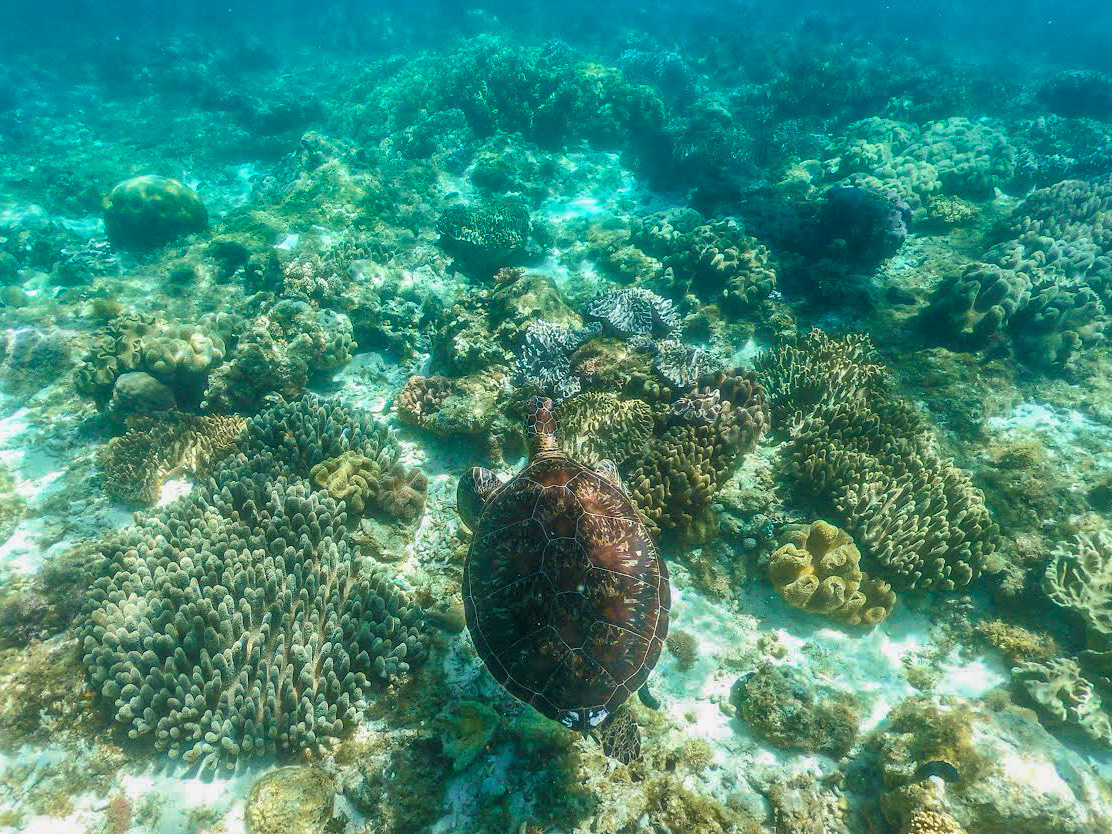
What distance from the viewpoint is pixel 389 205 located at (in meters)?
13.4

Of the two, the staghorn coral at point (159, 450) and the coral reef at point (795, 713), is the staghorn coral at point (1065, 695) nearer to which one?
the coral reef at point (795, 713)

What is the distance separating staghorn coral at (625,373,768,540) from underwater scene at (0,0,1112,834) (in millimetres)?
53

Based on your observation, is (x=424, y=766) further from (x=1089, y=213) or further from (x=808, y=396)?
(x=1089, y=213)

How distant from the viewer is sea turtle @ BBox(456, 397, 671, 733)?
341 centimetres

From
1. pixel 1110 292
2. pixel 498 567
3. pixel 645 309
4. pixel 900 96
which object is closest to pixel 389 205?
pixel 645 309

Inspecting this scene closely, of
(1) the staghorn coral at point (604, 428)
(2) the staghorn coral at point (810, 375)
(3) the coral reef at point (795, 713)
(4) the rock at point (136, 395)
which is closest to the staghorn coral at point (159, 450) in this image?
(4) the rock at point (136, 395)

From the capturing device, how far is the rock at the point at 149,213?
11.9 meters

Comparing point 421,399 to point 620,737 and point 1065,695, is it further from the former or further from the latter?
point 1065,695

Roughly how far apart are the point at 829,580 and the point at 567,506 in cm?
290

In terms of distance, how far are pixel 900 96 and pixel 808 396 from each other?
21.7 meters

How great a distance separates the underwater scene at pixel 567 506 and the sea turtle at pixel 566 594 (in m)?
0.03

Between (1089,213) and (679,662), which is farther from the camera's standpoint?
(1089,213)

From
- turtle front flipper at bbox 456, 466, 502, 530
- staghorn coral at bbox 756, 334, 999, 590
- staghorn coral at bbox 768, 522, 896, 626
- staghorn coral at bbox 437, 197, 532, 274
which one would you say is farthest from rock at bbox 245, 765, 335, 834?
staghorn coral at bbox 437, 197, 532, 274

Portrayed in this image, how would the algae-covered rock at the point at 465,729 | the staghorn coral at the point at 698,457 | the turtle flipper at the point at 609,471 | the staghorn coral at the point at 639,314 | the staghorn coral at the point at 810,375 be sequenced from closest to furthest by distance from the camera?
the algae-covered rock at the point at 465,729, the turtle flipper at the point at 609,471, the staghorn coral at the point at 698,457, the staghorn coral at the point at 810,375, the staghorn coral at the point at 639,314
